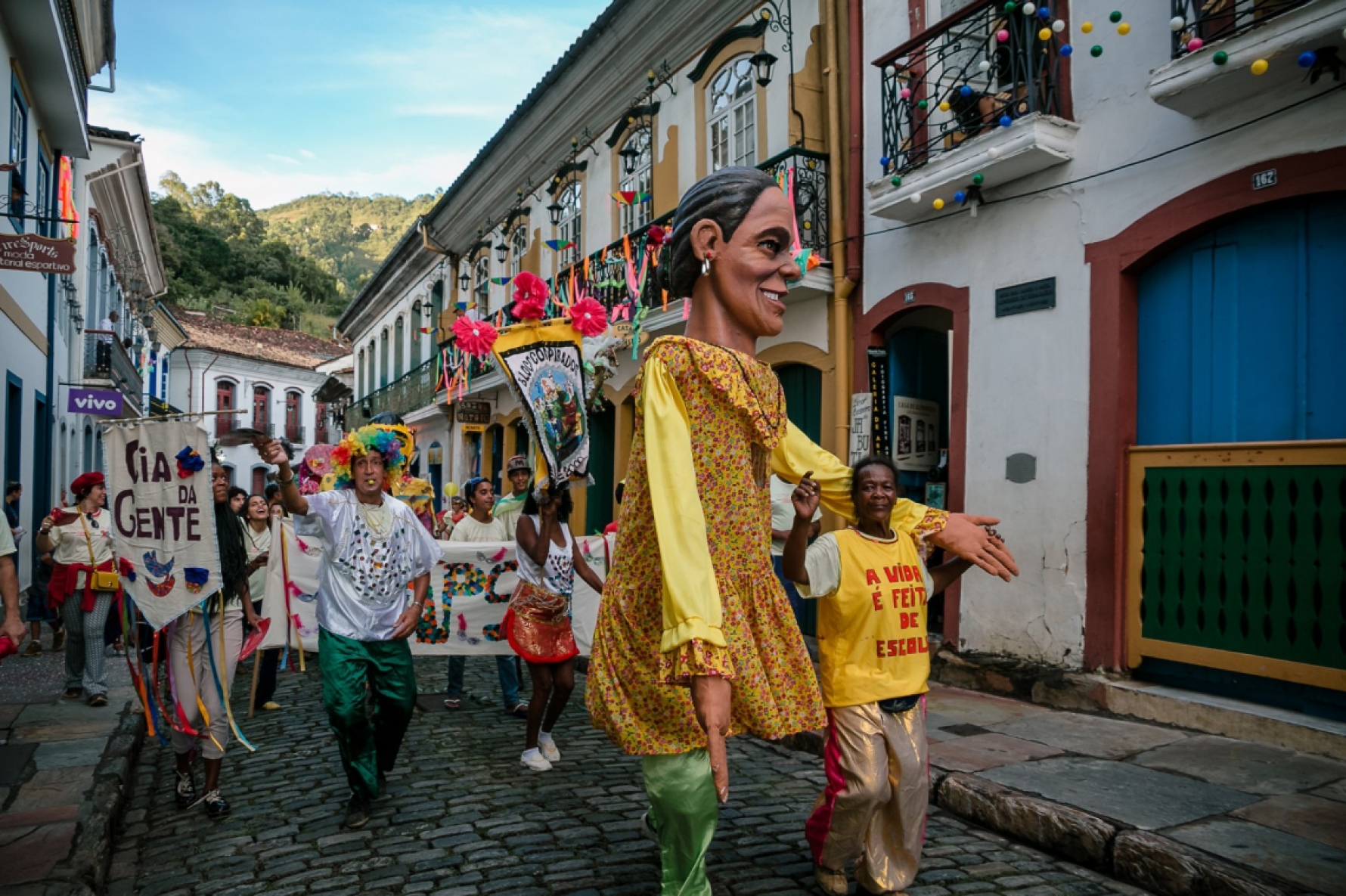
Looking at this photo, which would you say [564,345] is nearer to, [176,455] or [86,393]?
[176,455]

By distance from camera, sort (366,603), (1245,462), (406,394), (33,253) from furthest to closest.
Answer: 1. (406,394)
2. (33,253)
3. (1245,462)
4. (366,603)

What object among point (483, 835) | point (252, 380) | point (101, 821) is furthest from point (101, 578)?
point (252, 380)

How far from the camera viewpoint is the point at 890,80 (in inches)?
345

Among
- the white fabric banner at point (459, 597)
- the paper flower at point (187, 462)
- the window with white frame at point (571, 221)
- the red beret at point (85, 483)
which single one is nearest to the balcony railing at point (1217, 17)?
the white fabric banner at point (459, 597)

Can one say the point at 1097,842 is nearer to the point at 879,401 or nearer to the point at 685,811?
the point at 685,811

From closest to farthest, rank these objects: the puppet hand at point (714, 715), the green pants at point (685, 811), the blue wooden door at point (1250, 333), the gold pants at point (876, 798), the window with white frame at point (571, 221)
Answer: the puppet hand at point (714, 715), the green pants at point (685, 811), the gold pants at point (876, 798), the blue wooden door at point (1250, 333), the window with white frame at point (571, 221)

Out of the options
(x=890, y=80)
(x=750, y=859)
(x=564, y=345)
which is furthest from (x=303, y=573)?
(x=890, y=80)

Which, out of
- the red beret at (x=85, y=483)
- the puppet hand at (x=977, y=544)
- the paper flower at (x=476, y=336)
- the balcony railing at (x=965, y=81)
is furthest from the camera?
the red beret at (x=85, y=483)

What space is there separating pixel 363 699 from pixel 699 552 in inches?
112

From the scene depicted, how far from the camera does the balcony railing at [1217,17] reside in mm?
5707

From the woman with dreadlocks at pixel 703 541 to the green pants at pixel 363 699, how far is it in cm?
218

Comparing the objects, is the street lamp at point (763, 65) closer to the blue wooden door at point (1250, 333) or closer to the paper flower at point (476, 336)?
the blue wooden door at point (1250, 333)

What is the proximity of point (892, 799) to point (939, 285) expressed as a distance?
5.73m

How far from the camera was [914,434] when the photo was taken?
9.25 metres
